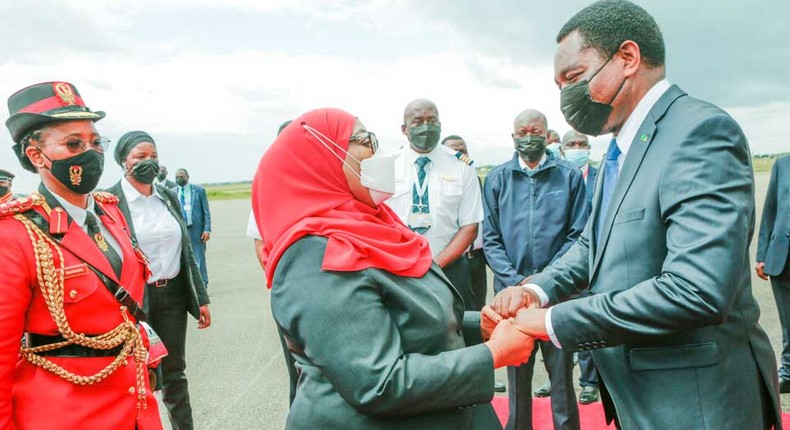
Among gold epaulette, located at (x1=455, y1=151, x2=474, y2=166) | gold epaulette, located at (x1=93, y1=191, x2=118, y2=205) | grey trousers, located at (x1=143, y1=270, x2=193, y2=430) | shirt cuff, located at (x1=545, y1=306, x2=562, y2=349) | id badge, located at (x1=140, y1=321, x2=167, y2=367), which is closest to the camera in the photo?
shirt cuff, located at (x1=545, y1=306, x2=562, y2=349)

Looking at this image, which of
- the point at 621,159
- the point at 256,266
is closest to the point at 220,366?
the point at 621,159

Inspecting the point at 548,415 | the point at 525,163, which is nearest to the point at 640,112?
the point at 525,163

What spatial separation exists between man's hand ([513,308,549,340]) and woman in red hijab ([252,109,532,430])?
35 millimetres

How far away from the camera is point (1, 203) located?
218 centimetres

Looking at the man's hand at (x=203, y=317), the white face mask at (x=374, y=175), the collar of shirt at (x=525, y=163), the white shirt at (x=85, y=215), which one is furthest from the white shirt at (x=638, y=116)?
the man's hand at (x=203, y=317)

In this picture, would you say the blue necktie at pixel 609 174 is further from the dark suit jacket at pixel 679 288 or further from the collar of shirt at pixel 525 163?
the collar of shirt at pixel 525 163

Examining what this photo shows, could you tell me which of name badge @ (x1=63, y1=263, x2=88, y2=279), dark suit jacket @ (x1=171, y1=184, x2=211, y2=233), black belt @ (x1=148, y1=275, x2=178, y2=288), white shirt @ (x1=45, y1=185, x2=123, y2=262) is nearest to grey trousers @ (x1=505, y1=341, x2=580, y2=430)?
black belt @ (x1=148, y1=275, x2=178, y2=288)

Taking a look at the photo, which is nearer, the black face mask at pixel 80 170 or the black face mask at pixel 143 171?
the black face mask at pixel 80 170

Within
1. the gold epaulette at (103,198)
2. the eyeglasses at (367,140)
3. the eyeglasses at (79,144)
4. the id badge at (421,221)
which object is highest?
the eyeglasses at (79,144)

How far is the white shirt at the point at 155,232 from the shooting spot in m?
4.07

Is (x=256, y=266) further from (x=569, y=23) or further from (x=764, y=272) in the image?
(x=569, y=23)

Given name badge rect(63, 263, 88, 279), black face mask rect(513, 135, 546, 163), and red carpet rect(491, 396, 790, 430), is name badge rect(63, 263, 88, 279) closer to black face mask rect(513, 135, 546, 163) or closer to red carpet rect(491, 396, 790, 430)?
red carpet rect(491, 396, 790, 430)

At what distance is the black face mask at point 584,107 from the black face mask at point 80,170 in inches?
77.6

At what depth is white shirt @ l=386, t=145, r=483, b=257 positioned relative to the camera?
179 inches
